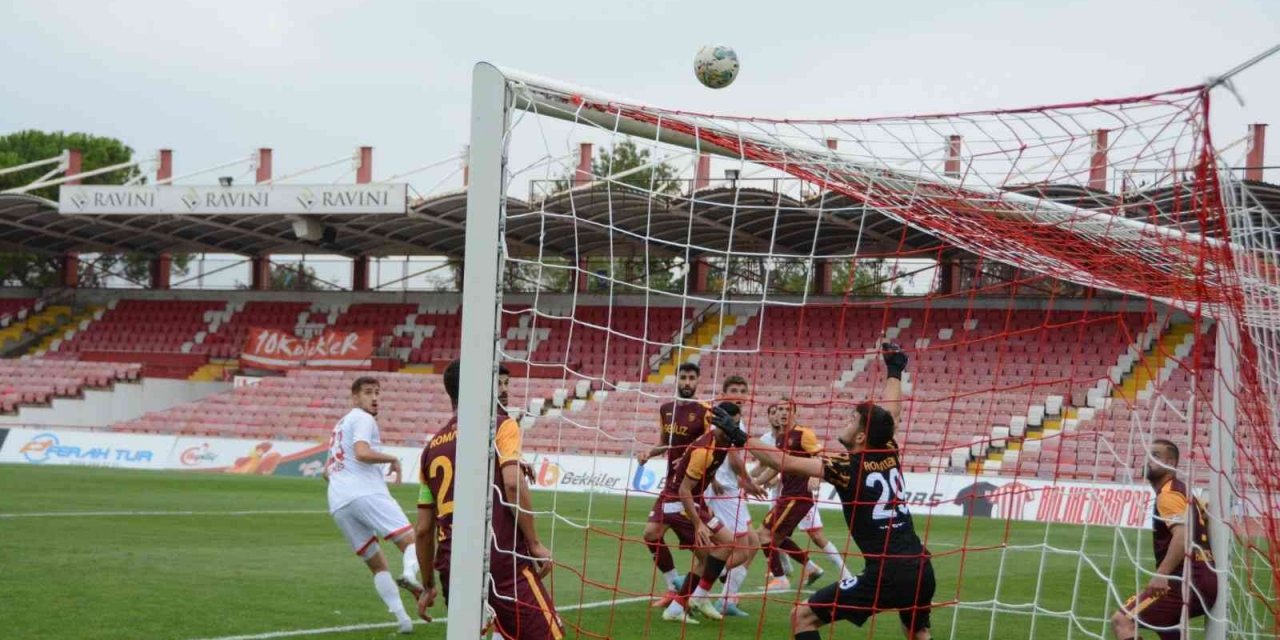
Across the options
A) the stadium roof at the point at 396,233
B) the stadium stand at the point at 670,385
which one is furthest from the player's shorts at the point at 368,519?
the stadium roof at the point at 396,233

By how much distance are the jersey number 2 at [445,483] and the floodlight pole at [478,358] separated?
2.65 ft

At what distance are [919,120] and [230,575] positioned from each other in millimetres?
7920

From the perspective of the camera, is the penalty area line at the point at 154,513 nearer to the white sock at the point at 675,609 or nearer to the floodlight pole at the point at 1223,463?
the white sock at the point at 675,609

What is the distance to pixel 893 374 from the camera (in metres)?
7.76

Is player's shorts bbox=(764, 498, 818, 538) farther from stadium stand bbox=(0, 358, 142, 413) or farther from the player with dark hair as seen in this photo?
stadium stand bbox=(0, 358, 142, 413)

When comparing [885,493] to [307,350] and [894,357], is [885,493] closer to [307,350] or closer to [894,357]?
[894,357]

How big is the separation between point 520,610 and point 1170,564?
3.81 m

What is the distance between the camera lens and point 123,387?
3866 cm

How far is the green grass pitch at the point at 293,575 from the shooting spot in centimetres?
981

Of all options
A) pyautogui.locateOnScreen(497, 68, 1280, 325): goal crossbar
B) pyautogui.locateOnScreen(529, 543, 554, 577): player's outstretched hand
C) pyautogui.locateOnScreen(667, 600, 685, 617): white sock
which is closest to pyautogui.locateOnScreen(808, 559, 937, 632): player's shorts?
pyautogui.locateOnScreen(529, 543, 554, 577): player's outstretched hand

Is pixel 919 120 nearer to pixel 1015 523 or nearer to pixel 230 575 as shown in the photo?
pixel 230 575

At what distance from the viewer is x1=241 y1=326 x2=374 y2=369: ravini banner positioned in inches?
1561

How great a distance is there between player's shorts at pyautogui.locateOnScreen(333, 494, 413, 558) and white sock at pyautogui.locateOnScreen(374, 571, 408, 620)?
304mm

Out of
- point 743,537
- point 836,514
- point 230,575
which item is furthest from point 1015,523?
point 230,575
